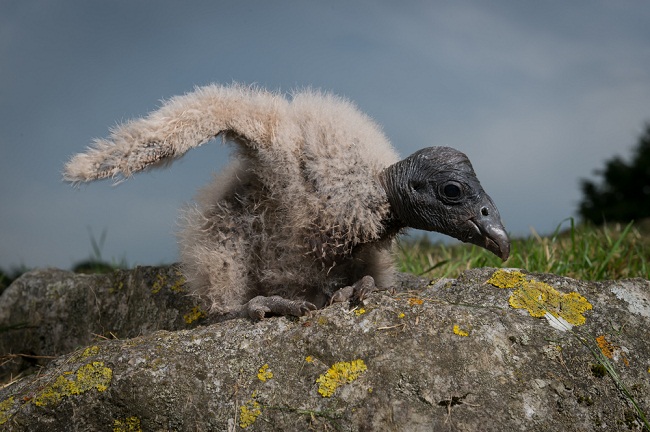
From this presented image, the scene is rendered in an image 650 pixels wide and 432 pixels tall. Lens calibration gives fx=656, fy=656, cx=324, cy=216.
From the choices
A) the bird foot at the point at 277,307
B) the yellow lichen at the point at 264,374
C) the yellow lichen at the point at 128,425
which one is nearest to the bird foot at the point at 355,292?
the bird foot at the point at 277,307

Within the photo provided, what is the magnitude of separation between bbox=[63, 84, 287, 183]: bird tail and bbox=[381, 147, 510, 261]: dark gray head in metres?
0.78

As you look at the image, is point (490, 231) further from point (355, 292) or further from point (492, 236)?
point (355, 292)

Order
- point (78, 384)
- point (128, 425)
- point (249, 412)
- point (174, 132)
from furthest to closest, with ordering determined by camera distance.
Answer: point (174, 132), point (78, 384), point (128, 425), point (249, 412)

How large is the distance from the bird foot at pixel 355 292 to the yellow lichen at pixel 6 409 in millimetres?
1585

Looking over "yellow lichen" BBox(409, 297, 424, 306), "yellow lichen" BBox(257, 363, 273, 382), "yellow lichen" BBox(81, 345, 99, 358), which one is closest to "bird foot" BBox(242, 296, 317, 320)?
"yellow lichen" BBox(257, 363, 273, 382)

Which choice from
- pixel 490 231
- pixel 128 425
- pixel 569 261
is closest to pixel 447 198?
pixel 490 231

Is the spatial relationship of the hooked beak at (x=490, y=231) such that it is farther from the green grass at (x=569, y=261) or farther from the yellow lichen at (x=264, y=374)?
the green grass at (x=569, y=261)

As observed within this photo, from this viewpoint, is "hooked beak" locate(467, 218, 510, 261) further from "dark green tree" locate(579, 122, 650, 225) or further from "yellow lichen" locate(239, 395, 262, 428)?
"dark green tree" locate(579, 122, 650, 225)

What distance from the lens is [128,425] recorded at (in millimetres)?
2867

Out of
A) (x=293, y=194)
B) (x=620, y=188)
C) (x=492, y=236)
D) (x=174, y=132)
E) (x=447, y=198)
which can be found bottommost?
(x=620, y=188)

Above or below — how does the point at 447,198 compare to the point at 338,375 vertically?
above

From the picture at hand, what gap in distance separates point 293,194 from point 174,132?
71 cm

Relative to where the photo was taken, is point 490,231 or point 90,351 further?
point 490,231

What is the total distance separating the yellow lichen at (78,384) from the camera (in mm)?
2965
